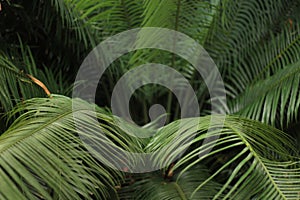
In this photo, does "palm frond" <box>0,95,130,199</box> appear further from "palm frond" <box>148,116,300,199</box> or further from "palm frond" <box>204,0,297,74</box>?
"palm frond" <box>204,0,297,74</box>

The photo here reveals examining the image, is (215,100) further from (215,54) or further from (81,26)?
(81,26)

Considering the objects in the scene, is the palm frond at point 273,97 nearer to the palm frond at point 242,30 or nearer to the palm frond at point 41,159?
the palm frond at point 242,30

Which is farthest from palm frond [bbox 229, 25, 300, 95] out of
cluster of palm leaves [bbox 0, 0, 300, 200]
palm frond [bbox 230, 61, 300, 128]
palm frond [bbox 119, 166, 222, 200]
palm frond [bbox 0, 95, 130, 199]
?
palm frond [bbox 0, 95, 130, 199]

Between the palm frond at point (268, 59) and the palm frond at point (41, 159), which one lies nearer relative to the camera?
the palm frond at point (41, 159)

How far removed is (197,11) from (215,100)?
14.1 inches

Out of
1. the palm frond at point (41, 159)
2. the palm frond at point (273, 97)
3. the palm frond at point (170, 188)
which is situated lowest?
the palm frond at point (170, 188)

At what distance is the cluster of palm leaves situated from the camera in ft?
2.89

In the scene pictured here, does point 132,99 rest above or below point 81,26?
below

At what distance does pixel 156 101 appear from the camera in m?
1.77

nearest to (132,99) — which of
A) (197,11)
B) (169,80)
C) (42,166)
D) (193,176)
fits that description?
(169,80)

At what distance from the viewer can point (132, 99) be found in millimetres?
1741

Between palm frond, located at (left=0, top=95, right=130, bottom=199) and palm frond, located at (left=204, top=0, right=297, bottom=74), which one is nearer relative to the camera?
palm frond, located at (left=0, top=95, right=130, bottom=199)

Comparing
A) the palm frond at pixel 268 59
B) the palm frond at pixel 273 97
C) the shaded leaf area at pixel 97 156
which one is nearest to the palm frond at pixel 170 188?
the shaded leaf area at pixel 97 156

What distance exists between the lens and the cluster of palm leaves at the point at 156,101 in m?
0.88
